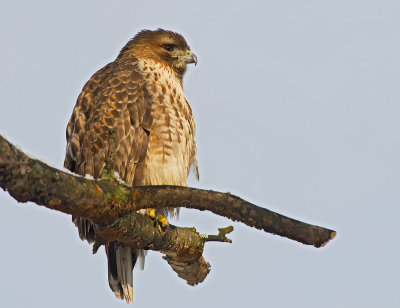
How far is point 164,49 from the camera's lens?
903 centimetres

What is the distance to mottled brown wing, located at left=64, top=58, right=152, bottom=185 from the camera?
734 centimetres

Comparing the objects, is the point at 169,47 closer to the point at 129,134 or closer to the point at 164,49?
the point at 164,49

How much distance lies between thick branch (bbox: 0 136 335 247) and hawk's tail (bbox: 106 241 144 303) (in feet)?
8.29

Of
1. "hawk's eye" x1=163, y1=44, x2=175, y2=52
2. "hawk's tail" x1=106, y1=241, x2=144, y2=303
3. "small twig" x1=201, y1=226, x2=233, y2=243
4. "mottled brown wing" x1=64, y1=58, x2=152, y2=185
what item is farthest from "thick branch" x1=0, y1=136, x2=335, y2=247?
"hawk's eye" x1=163, y1=44, x2=175, y2=52

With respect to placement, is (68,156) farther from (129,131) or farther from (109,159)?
(109,159)

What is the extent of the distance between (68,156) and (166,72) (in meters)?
1.63

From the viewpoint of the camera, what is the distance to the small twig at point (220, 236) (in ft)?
21.3

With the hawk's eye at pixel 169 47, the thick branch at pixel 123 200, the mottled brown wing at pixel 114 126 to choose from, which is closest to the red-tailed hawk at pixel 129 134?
the mottled brown wing at pixel 114 126

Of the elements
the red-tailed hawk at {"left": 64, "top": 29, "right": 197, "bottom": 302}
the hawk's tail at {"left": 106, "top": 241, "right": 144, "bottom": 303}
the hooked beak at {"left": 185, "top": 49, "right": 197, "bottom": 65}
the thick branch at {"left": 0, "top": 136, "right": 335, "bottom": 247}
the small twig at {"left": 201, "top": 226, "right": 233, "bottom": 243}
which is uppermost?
the hooked beak at {"left": 185, "top": 49, "right": 197, "bottom": 65}

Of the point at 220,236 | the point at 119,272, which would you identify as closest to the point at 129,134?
the point at 119,272

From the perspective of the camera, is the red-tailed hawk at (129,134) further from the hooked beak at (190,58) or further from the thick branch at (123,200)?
the thick branch at (123,200)

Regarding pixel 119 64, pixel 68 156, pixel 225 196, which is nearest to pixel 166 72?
pixel 119 64

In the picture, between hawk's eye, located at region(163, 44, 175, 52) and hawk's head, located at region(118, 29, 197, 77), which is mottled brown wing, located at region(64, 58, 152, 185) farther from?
hawk's eye, located at region(163, 44, 175, 52)

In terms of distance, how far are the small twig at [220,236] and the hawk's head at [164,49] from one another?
2.92m
